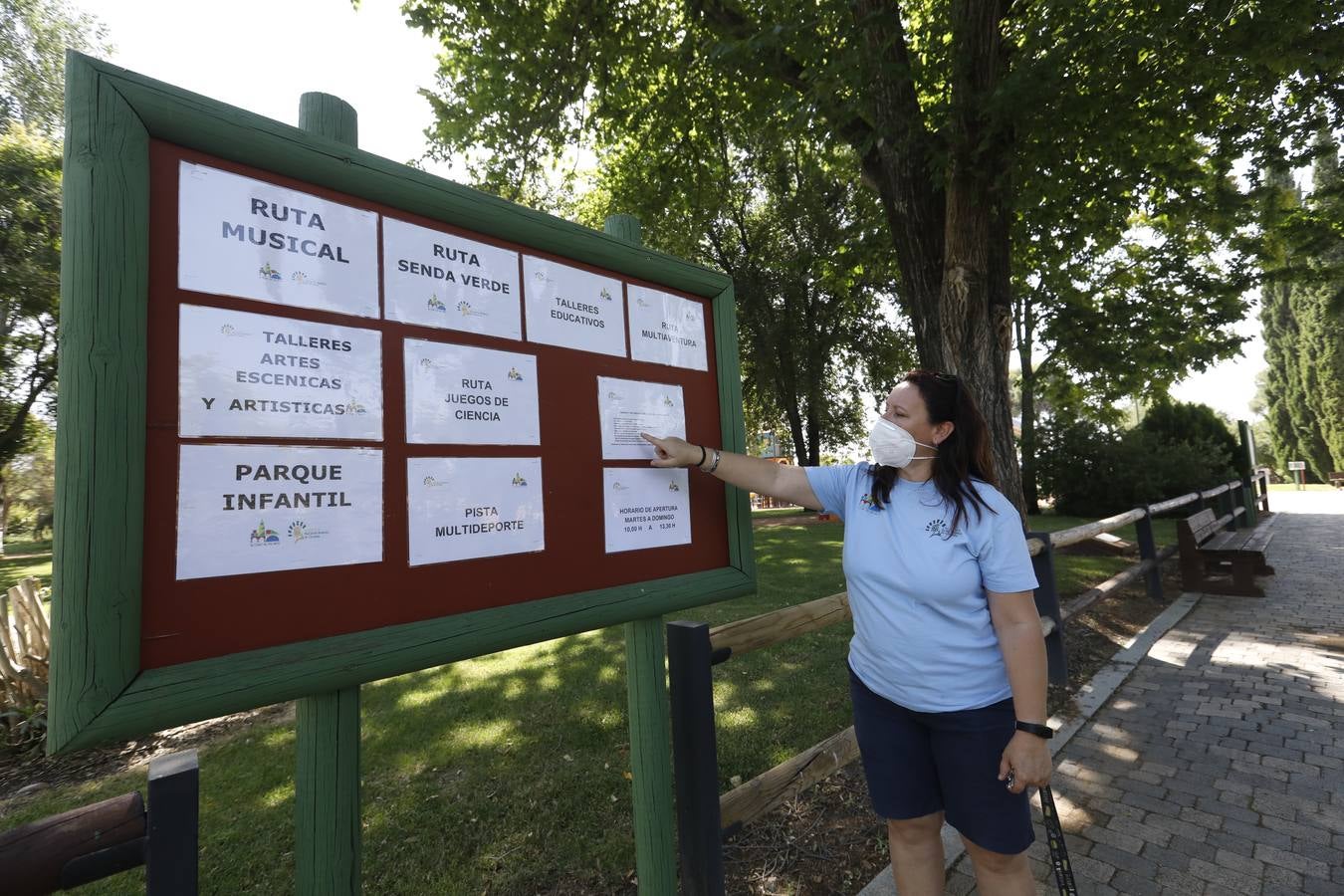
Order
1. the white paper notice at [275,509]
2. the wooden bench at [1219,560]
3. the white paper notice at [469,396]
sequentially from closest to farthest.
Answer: the white paper notice at [275,509] < the white paper notice at [469,396] < the wooden bench at [1219,560]

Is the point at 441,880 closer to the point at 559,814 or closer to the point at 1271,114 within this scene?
the point at 559,814

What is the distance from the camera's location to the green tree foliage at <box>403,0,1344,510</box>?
14.5 feet

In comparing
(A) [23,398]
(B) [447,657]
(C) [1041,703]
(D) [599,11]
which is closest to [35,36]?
(A) [23,398]

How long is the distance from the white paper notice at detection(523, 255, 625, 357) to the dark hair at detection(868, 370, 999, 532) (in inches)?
42.2

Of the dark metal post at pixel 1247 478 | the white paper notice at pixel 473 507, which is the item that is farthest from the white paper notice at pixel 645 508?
the dark metal post at pixel 1247 478

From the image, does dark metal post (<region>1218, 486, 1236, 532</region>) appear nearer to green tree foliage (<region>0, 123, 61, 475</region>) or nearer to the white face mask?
the white face mask

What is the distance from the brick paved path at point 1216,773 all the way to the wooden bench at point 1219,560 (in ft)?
4.15

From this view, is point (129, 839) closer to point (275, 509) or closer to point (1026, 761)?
point (275, 509)

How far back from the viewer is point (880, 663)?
2.05 m

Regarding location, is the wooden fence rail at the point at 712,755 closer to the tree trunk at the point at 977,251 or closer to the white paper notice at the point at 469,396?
the white paper notice at the point at 469,396

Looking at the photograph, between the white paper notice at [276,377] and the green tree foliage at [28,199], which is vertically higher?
the green tree foliage at [28,199]

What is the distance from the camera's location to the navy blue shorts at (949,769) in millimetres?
1854

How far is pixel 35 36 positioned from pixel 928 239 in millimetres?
24944

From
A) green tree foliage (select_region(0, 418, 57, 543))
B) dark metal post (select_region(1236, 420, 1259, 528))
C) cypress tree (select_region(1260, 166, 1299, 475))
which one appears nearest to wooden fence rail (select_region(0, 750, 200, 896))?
dark metal post (select_region(1236, 420, 1259, 528))
